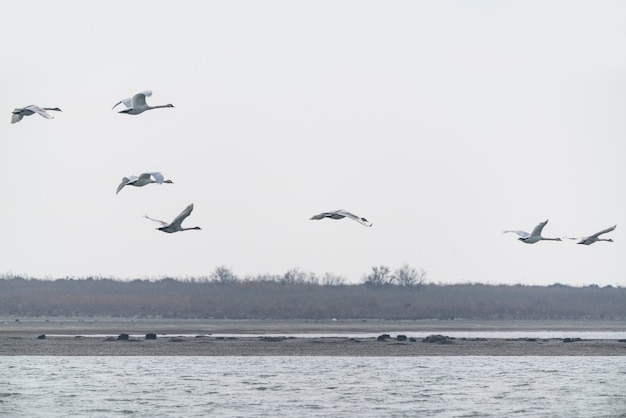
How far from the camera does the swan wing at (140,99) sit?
123 ft

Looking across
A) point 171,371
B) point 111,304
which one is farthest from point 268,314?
point 171,371


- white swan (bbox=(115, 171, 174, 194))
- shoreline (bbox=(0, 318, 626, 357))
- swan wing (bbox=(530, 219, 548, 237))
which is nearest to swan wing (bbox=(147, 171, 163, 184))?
white swan (bbox=(115, 171, 174, 194))

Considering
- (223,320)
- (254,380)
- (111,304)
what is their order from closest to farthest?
(254,380)
(223,320)
(111,304)

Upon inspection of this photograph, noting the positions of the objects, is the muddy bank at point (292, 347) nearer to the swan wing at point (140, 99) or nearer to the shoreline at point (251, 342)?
the shoreline at point (251, 342)

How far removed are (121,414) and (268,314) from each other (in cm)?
5397

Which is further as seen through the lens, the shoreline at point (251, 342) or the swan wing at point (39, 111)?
the shoreline at point (251, 342)

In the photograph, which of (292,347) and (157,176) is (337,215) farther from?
(292,347)

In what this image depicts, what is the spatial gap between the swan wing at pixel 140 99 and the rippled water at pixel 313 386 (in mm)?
8221

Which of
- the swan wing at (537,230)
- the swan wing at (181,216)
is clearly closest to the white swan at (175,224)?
the swan wing at (181,216)

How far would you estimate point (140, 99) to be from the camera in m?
38.1

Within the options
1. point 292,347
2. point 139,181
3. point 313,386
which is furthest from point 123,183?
point 292,347

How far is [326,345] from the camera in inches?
2451

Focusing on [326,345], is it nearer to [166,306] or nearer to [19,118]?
[19,118]

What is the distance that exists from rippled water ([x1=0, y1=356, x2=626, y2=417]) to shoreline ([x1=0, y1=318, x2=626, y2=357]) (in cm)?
247
